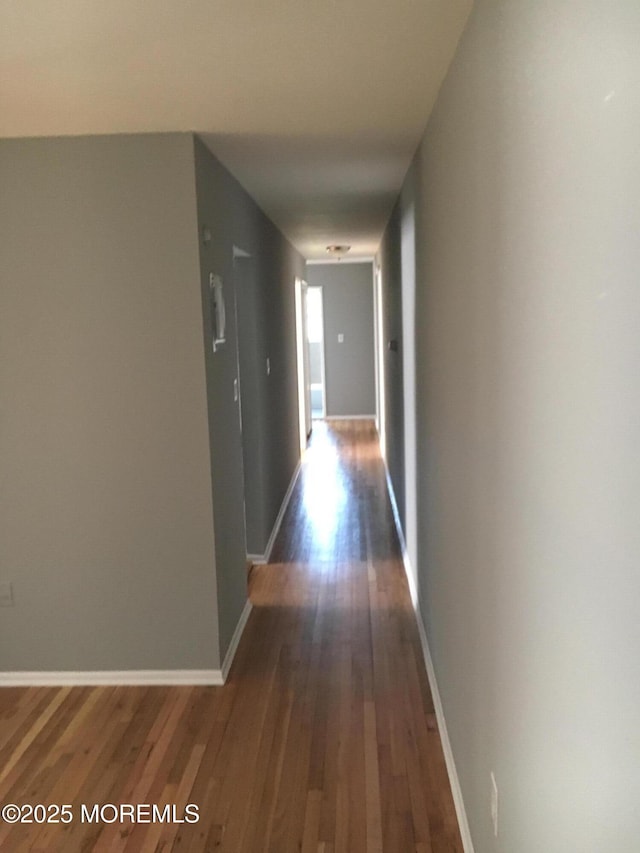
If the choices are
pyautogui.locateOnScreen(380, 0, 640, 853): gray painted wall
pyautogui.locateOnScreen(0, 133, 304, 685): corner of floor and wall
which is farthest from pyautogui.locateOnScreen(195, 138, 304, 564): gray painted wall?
pyautogui.locateOnScreen(380, 0, 640, 853): gray painted wall

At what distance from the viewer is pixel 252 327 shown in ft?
14.4

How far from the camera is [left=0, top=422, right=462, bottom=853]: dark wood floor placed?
7.13 feet

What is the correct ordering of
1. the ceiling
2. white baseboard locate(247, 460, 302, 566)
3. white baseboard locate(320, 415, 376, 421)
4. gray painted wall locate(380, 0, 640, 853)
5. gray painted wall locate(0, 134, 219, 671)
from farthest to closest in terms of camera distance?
white baseboard locate(320, 415, 376, 421) < white baseboard locate(247, 460, 302, 566) < gray painted wall locate(0, 134, 219, 671) < the ceiling < gray painted wall locate(380, 0, 640, 853)

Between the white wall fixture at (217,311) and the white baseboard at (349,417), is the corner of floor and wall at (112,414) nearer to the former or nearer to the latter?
the white wall fixture at (217,311)

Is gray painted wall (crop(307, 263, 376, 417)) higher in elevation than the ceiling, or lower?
lower

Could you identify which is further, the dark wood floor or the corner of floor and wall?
the corner of floor and wall

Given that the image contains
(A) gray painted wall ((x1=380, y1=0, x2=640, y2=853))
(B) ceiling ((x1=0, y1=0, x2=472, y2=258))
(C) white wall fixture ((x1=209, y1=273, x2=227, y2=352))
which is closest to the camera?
(A) gray painted wall ((x1=380, y1=0, x2=640, y2=853))

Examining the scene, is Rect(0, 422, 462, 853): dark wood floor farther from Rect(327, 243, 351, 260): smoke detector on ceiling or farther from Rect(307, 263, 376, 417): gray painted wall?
Rect(307, 263, 376, 417): gray painted wall

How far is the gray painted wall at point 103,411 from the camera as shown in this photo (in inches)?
110

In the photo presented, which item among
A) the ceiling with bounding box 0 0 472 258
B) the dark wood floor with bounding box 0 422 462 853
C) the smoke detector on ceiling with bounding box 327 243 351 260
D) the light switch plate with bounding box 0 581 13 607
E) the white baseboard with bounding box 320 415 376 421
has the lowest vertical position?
the dark wood floor with bounding box 0 422 462 853

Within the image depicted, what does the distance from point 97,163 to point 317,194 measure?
1583 mm

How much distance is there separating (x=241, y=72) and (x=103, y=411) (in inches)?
57.2

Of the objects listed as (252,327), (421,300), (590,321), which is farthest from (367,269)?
(590,321)

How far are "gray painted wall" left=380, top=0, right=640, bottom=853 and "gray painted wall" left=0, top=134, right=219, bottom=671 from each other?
4.13ft
